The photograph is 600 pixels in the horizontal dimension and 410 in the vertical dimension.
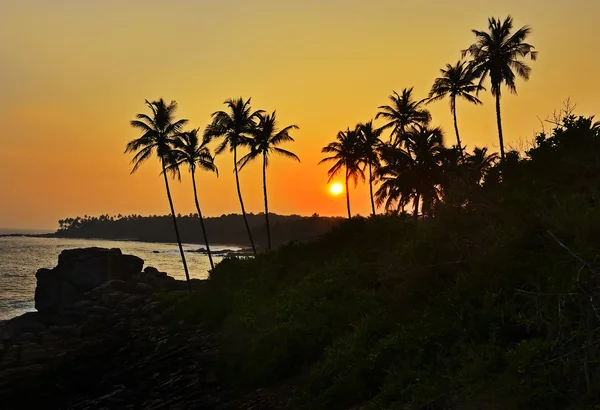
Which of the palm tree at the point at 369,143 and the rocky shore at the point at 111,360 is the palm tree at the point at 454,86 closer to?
the palm tree at the point at 369,143

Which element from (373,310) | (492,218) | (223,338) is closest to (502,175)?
(492,218)

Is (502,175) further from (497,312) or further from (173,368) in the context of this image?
(173,368)

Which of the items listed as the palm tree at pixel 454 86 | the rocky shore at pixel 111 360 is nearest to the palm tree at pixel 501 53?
the palm tree at pixel 454 86

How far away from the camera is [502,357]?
752 centimetres

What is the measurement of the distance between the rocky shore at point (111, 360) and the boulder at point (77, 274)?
4.80 feet

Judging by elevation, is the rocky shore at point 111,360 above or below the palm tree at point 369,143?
below

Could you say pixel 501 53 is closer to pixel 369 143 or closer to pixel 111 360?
pixel 369 143

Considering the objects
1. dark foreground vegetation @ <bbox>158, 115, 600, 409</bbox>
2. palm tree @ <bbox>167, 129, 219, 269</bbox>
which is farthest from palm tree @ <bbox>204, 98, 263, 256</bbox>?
dark foreground vegetation @ <bbox>158, 115, 600, 409</bbox>

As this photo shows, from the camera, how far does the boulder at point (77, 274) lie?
1638 inches

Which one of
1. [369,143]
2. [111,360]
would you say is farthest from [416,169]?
[111,360]

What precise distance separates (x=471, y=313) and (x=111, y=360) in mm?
18055

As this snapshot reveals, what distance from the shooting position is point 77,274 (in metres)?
44.4

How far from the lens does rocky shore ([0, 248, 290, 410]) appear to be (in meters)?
14.7

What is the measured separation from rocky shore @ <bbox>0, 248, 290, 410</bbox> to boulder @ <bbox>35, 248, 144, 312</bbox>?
146 cm
